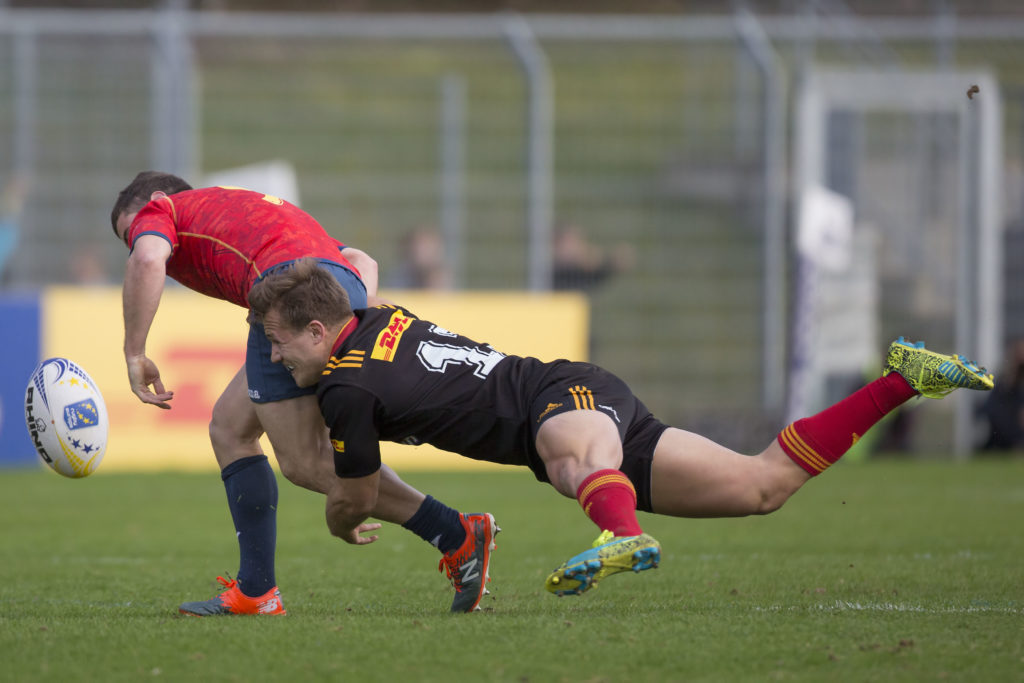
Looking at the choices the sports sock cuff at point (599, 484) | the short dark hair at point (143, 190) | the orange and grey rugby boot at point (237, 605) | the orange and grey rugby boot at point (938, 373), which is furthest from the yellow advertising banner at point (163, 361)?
the sports sock cuff at point (599, 484)

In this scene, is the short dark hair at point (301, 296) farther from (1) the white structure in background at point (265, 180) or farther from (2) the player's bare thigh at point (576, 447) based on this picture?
(1) the white structure in background at point (265, 180)

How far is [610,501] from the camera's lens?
4223 millimetres

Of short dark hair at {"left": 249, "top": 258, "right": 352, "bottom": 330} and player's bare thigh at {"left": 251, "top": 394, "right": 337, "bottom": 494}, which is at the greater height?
short dark hair at {"left": 249, "top": 258, "right": 352, "bottom": 330}

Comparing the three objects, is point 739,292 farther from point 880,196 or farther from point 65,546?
point 65,546

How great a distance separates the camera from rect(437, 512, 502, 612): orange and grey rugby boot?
4.88 m

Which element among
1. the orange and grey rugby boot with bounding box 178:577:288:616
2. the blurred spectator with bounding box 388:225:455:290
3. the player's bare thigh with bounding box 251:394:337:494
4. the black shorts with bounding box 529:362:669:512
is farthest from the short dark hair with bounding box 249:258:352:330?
the blurred spectator with bounding box 388:225:455:290

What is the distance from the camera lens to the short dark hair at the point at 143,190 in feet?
17.0

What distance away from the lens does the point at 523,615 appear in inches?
185

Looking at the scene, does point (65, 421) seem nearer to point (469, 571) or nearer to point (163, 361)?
point (469, 571)

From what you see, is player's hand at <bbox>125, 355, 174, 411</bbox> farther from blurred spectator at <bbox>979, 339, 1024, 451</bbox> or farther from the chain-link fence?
blurred spectator at <bbox>979, 339, 1024, 451</bbox>

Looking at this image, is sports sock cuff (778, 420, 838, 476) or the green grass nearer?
the green grass

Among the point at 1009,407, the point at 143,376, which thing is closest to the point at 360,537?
the point at 143,376

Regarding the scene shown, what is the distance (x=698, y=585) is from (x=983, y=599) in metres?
1.15

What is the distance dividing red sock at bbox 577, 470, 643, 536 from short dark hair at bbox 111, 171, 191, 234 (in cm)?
210
